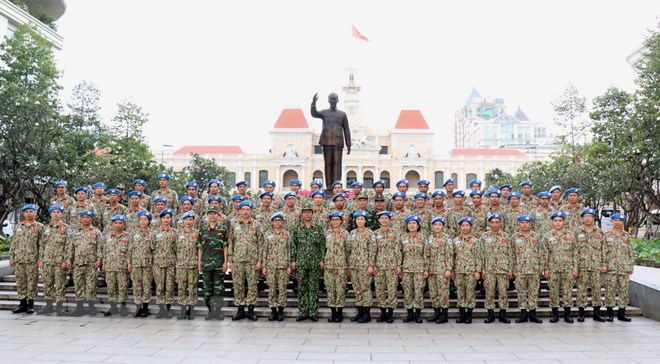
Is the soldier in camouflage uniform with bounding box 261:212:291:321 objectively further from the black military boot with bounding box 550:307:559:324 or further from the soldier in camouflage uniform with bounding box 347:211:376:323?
the black military boot with bounding box 550:307:559:324

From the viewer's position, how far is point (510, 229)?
7.98 m

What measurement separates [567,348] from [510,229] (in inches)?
109

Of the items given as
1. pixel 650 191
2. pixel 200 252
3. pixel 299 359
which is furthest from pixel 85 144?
pixel 650 191

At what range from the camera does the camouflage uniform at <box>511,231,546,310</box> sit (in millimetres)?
6762

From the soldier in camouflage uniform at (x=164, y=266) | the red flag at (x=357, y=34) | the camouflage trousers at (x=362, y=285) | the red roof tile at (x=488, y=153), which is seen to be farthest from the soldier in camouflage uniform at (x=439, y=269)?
the red roof tile at (x=488, y=153)

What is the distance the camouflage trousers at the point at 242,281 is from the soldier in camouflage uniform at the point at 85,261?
217 cm

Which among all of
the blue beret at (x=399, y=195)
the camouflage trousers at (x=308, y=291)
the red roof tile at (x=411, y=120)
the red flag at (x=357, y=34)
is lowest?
the camouflage trousers at (x=308, y=291)

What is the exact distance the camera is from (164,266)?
6984 mm

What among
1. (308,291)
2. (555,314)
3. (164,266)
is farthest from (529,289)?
(164,266)

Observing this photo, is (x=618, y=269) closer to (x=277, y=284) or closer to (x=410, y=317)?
(x=410, y=317)

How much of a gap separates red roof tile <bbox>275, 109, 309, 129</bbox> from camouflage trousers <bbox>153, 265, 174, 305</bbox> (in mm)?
55654

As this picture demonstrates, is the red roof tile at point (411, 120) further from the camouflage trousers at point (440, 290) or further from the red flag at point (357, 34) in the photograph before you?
the camouflage trousers at point (440, 290)

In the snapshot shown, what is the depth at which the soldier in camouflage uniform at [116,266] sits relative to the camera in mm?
7070

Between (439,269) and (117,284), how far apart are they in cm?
479
